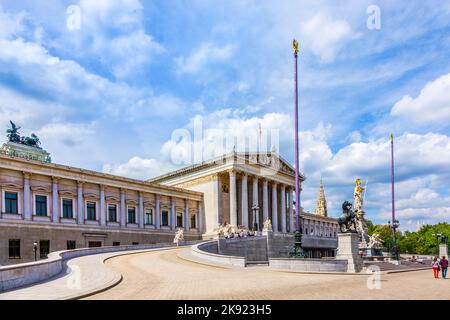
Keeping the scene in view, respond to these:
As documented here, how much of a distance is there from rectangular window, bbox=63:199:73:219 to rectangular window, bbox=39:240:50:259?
4293 mm

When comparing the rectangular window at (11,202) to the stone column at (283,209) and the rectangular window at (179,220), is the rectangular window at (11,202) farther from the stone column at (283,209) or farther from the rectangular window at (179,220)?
the stone column at (283,209)

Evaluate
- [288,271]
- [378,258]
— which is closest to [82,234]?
[288,271]

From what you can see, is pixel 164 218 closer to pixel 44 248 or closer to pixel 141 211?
pixel 141 211

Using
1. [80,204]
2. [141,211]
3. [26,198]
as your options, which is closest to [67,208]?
[80,204]

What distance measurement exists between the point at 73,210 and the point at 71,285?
3521 centimetres

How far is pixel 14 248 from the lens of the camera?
143 ft

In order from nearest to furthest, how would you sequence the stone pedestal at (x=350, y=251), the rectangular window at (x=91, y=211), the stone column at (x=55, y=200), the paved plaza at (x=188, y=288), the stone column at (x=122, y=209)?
the paved plaza at (x=188, y=288)
the stone pedestal at (x=350, y=251)
the stone column at (x=55, y=200)
the rectangular window at (x=91, y=211)
the stone column at (x=122, y=209)

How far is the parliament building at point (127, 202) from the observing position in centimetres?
4516

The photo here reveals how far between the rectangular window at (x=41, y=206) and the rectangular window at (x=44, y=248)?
309 cm

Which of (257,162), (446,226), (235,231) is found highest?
(257,162)

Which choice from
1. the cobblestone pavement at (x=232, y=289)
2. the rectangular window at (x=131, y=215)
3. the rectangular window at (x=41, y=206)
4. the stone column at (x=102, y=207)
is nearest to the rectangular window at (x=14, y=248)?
the rectangular window at (x=41, y=206)

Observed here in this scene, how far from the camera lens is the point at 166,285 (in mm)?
18969
